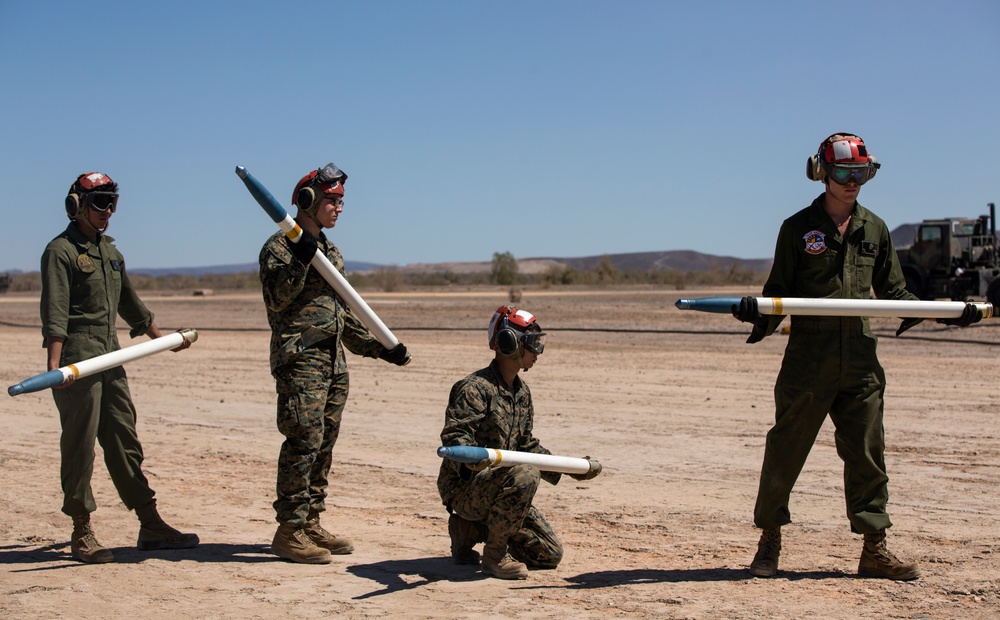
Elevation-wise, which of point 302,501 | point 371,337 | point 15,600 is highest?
point 371,337

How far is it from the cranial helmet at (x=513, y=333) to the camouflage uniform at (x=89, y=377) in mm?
2347

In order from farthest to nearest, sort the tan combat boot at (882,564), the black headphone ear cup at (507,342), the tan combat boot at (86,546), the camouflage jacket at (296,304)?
the tan combat boot at (86,546) < the camouflage jacket at (296,304) < the black headphone ear cup at (507,342) < the tan combat boot at (882,564)

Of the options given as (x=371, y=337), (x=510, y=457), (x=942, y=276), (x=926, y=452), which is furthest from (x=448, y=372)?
(x=942, y=276)

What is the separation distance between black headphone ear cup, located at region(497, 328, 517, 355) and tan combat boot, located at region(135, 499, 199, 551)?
2542 millimetres

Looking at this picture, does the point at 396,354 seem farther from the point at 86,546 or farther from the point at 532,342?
the point at 86,546

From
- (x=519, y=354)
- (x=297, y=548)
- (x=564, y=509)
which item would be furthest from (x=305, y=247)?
(x=564, y=509)

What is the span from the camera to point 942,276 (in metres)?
34.9

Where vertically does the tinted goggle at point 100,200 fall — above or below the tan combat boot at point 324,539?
above

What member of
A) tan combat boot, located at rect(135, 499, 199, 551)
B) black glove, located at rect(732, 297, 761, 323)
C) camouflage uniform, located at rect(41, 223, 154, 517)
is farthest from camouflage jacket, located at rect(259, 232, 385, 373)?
black glove, located at rect(732, 297, 761, 323)

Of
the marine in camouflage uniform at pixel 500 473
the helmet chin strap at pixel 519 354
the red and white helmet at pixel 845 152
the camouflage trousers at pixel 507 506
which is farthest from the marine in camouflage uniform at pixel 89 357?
the red and white helmet at pixel 845 152

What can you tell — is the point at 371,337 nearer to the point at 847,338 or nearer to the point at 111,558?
the point at 111,558

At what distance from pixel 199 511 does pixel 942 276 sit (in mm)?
31323

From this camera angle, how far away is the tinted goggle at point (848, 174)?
20.2 feet

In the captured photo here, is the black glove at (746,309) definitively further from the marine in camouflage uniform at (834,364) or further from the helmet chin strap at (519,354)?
the helmet chin strap at (519,354)
